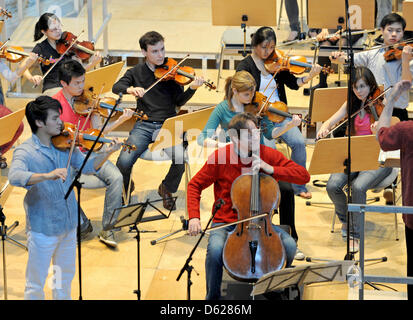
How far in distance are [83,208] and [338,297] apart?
→ 1.96 metres

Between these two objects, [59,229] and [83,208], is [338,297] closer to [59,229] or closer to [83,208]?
[59,229]

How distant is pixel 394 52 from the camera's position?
5441 millimetres

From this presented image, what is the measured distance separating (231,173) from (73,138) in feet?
2.79

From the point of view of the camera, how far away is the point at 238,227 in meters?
3.96

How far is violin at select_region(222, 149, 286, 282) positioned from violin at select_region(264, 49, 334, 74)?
5.29ft

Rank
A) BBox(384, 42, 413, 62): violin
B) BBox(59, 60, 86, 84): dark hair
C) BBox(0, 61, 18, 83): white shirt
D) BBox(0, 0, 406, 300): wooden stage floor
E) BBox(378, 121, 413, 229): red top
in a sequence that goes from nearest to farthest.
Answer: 1. BBox(378, 121, 413, 229): red top
2. BBox(0, 0, 406, 300): wooden stage floor
3. BBox(59, 60, 86, 84): dark hair
4. BBox(384, 42, 413, 62): violin
5. BBox(0, 61, 18, 83): white shirt

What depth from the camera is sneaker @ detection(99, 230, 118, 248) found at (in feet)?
16.1

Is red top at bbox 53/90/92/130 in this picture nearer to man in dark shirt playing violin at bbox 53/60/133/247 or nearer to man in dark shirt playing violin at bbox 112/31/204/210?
man in dark shirt playing violin at bbox 53/60/133/247

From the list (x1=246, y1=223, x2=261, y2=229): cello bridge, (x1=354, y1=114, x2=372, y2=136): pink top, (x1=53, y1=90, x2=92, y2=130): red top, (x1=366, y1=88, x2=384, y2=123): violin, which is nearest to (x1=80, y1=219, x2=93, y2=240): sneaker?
(x1=53, y1=90, x2=92, y2=130): red top

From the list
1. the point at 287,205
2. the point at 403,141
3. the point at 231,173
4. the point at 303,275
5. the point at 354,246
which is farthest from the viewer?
the point at 354,246

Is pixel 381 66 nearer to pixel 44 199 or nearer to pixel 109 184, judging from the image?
pixel 109 184

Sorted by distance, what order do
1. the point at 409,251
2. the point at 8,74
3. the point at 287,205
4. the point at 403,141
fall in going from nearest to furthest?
1. the point at 403,141
2. the point at 409,251
3. the point at 287,205
4. the point at 8,74

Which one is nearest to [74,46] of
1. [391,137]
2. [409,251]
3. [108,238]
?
[108,238]

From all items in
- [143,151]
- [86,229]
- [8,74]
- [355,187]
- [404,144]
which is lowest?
[86,229]
